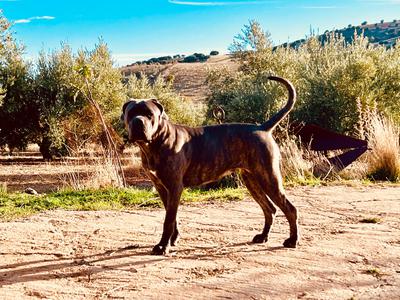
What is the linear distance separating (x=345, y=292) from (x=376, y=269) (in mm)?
670

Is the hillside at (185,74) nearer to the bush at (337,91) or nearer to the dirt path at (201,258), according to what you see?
the bush at (337,91)

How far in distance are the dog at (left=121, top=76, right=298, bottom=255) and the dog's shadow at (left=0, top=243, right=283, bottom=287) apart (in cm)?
21

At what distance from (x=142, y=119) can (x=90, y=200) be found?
12.8ft

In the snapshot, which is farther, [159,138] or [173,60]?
[173,60]

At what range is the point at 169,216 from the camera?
4.66 m

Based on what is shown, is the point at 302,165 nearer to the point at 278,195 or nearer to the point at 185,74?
the point at 278,195

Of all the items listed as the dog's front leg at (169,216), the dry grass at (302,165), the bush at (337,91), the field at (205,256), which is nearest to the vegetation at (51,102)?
the bush at (337,91)

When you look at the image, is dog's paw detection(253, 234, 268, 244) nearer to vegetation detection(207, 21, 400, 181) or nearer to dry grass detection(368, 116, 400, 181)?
dry grass detection(368, 116, 400, 181)

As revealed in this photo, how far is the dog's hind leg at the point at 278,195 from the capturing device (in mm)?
4875

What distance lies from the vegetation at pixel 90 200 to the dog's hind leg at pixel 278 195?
2733 mm

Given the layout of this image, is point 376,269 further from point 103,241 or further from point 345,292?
point 103,241

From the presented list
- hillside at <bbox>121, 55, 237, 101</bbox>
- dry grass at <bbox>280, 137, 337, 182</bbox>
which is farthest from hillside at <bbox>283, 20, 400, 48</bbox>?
dry grass at <bbox>280, 137, 337, 182</bbox>

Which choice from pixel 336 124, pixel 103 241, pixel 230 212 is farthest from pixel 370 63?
pixel 103 241

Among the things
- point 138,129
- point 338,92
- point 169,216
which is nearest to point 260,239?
point 169,216
